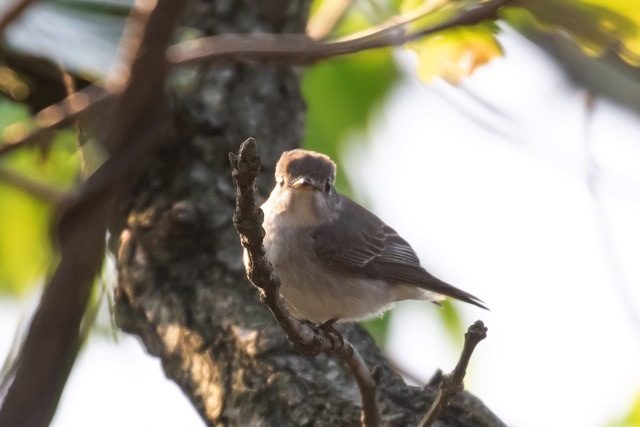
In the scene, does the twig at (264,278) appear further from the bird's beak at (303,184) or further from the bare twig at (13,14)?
the bird's beak at (303,184)

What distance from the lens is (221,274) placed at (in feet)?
10.0

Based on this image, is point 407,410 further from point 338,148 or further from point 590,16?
point 338,148

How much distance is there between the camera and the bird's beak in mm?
3184

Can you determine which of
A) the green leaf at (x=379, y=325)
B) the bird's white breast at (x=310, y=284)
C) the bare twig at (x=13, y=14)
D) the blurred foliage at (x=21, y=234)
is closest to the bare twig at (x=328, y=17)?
the bird's white breast at (x=310, y=284)

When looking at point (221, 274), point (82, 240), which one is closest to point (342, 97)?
point (221, 274)

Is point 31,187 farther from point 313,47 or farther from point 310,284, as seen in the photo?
point 313,47

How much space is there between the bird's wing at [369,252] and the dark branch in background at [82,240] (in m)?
2.49

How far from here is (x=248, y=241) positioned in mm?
1803

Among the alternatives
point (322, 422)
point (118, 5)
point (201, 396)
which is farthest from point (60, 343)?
point (201, 396)

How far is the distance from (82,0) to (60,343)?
149 cm

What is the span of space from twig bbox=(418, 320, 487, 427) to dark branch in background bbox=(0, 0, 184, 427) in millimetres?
853

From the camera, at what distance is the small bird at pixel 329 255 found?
3291 mm

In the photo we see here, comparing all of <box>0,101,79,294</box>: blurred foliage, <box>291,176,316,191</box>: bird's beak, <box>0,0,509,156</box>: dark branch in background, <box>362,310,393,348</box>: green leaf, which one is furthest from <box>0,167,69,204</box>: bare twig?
<box>362,310,393,348</box>: green leaf

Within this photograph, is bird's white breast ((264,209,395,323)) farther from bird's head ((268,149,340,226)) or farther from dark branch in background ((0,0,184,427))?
dark branch in background ((0,0,184,427))
